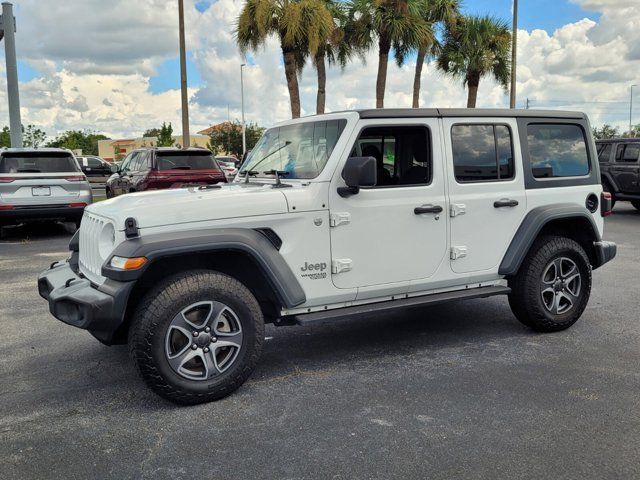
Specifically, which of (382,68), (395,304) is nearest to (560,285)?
(395,304)

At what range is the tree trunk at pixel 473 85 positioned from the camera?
24.8 m

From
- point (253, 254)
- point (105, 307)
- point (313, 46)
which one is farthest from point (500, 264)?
point (313, 46)

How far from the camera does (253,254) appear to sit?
373 centimetres

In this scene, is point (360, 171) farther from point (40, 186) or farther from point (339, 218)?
point (40, 186)

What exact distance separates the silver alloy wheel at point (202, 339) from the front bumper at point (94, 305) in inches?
13.0

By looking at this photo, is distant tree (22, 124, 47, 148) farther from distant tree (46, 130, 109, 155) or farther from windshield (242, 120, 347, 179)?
windshield (242, 120, 347, 179)

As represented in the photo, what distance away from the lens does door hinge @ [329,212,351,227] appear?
4071 millimetres

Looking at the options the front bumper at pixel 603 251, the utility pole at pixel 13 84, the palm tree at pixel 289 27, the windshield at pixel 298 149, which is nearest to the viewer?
the windshield at pixel 298 149

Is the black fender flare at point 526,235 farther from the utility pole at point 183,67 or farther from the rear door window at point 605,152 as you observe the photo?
the utility pole at point 183,67

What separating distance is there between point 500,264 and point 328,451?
241 cm

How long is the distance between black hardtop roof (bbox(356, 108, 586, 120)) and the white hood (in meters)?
1.00

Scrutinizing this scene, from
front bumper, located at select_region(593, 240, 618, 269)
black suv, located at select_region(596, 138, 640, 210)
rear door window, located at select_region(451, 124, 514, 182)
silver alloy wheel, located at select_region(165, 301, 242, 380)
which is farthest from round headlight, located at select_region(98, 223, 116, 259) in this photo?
black suv, located at select_region(596, 138, 640, 210)

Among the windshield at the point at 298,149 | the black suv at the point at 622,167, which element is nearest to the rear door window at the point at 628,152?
the black suv at the point at 622,167

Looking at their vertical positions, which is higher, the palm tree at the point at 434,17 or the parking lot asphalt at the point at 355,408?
the palm tree at the point at 434,17
